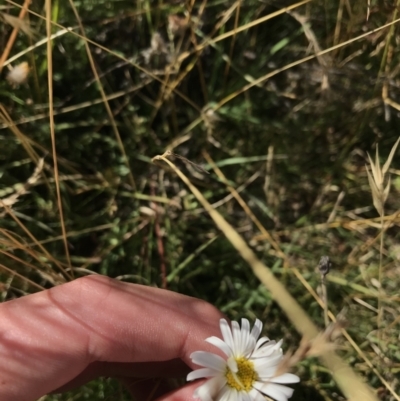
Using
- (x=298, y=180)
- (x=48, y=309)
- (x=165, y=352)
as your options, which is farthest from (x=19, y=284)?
(x=298, y=180)

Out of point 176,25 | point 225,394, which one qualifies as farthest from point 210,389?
point 176,25

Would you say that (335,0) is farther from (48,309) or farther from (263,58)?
(48,309)

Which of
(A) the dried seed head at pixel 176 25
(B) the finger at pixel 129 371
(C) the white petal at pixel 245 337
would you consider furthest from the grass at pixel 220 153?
(C) the white petal at pixel 245 337

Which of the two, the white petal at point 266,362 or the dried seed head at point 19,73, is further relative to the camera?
the dried seed head at point 19,73

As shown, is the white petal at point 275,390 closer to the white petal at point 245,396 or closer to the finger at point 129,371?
the white petal at point 245,396

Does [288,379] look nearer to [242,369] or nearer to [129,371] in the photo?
[242,369]

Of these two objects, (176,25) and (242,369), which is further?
(176,25)
